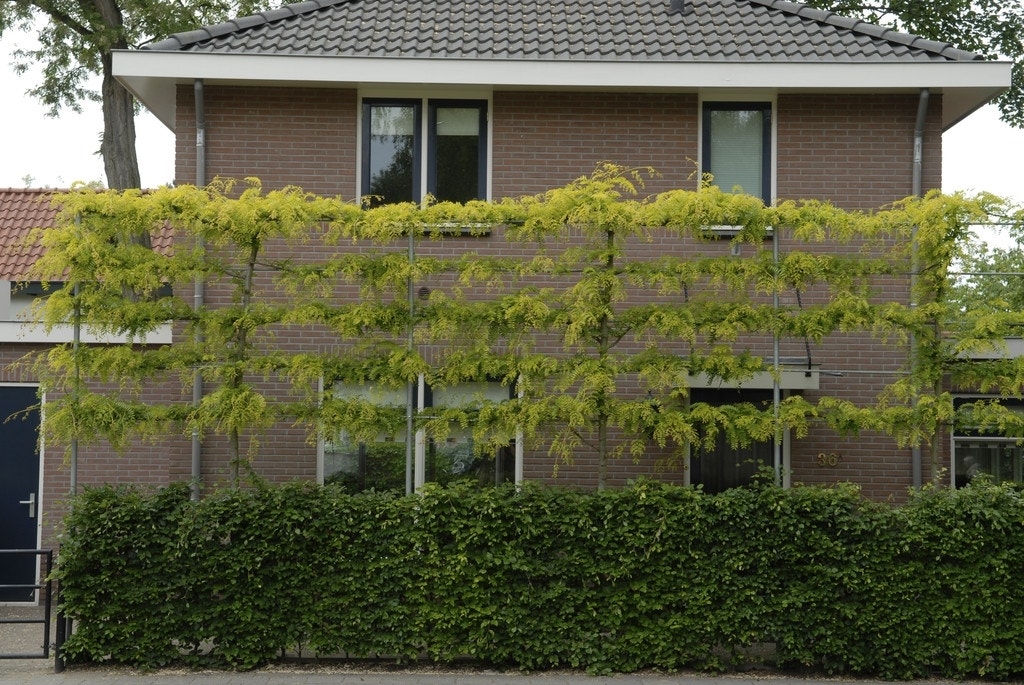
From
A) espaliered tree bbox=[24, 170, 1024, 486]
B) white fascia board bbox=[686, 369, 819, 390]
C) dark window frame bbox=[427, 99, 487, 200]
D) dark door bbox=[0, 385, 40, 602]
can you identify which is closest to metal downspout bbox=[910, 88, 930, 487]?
white fascia board bbox=[686, 369, 819, 390]

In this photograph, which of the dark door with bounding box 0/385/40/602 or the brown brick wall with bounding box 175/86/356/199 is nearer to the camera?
the brown brick wall with bounding box 175/86/356/199

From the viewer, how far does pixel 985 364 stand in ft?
34.0

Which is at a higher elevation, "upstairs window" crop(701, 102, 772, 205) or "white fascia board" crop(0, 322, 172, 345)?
"upstairs window" crop(701, 102, 772, 205)

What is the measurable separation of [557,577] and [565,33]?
677 cm

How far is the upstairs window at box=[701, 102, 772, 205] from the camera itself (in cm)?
1277

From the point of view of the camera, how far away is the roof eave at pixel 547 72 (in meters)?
12.2

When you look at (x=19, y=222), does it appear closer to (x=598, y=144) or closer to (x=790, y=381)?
(x=598, y=144)

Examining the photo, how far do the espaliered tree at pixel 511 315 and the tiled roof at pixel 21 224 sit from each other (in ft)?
22.3

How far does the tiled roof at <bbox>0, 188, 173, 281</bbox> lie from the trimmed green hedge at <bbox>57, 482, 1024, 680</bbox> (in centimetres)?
808

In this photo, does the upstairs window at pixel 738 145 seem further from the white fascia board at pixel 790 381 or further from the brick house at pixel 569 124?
the white fascia board at pixel 790 381

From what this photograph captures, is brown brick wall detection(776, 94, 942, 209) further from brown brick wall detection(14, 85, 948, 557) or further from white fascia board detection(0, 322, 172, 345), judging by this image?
white fascia board detection(0, 322, 172, 345)

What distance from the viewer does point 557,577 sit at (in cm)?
998

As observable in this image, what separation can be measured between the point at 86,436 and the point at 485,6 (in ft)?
24.4

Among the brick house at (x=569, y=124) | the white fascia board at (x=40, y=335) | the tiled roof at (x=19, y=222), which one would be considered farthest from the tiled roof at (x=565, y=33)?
the tiled roof at (x=19, y=222)
